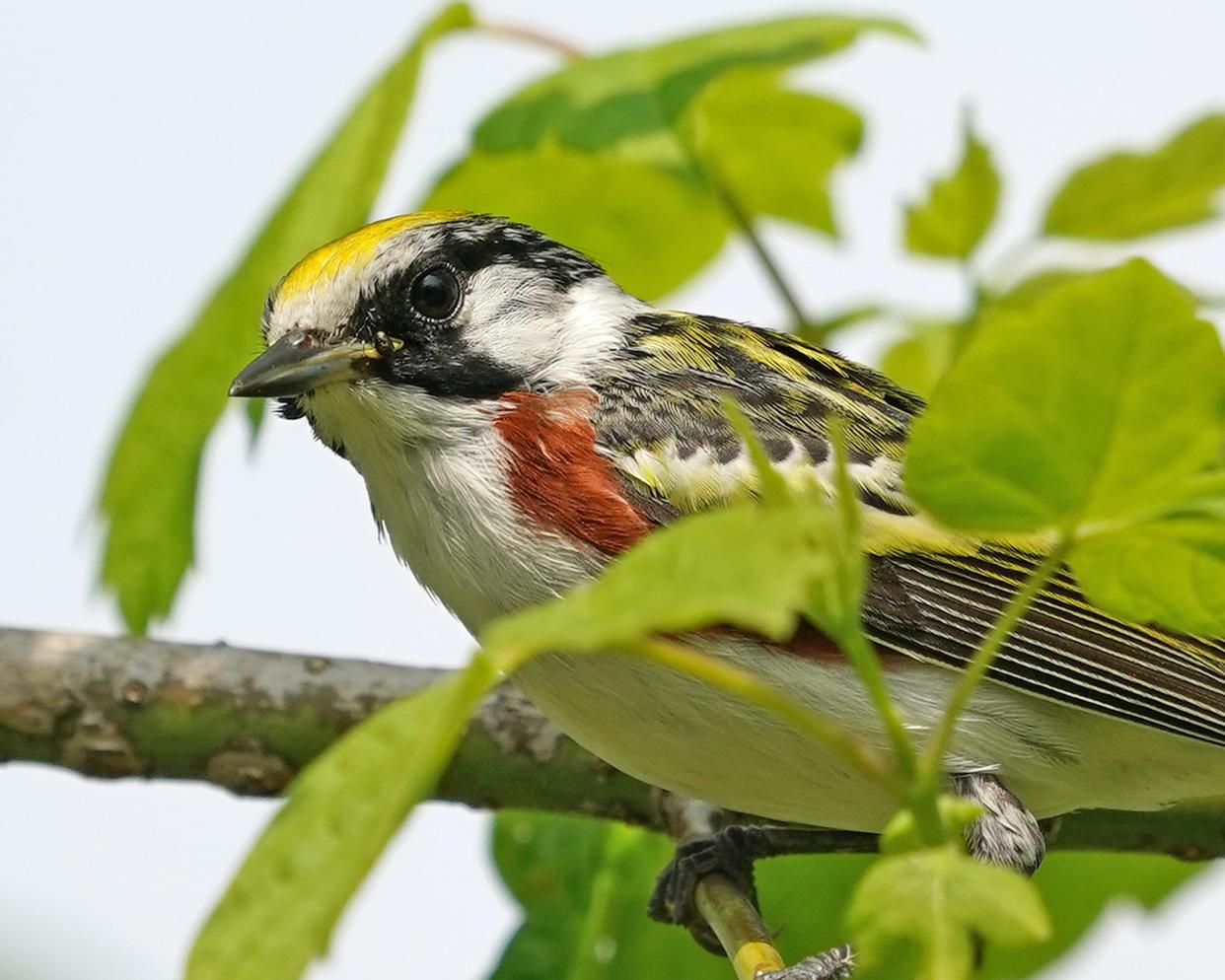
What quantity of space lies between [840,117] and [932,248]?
1.31 feet

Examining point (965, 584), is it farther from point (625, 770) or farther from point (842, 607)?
point (842, 607)

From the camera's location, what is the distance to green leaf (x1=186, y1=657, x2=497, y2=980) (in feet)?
5.51

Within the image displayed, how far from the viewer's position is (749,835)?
4691 mm

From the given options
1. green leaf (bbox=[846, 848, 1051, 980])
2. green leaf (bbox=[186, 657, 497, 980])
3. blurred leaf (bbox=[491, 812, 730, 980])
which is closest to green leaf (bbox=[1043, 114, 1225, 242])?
blurred leaf (bbox=[491, 812, 730, 980])

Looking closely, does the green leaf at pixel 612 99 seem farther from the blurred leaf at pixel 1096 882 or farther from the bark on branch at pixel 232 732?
the blurred leaf at pixel 1096 882

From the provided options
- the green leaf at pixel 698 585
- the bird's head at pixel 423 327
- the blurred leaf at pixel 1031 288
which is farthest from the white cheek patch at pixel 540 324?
the green leaf at pixel 698 585

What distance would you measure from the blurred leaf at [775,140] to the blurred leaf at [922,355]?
0.46 m

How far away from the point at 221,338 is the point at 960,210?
1.63 metres

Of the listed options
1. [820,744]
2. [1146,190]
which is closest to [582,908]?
[820,744]

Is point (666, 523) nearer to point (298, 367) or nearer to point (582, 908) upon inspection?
point (298, 367)

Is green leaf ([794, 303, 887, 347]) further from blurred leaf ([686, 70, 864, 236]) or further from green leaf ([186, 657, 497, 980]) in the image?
green leaf ([186, 657, 497, 980])

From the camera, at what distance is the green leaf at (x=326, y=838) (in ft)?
5.51

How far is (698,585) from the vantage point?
154cm

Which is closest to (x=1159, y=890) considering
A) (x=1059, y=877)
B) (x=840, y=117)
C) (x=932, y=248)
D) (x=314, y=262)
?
(x=1059, y=877)
